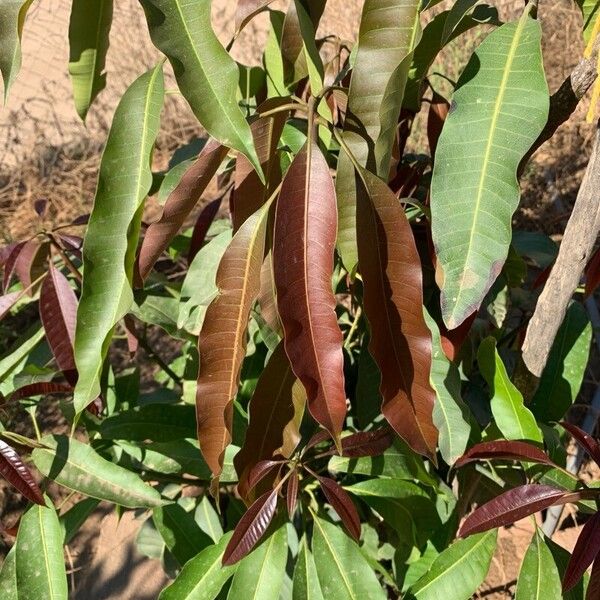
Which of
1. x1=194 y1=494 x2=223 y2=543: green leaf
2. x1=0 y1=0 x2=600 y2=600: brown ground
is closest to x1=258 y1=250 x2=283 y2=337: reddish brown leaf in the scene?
x1=194 y1=494 x2=223 y2=543: green leaf

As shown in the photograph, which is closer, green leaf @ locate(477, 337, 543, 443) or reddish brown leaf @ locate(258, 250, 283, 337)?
reddish brown leaf @ locate(258, 250, 283, 337)

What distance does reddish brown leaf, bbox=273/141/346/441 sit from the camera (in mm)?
706

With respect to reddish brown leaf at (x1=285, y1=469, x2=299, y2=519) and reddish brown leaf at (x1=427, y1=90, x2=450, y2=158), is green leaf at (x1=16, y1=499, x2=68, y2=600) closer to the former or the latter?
reddish brown leaf at (x1=285, y1=469, x2=299, y2=519)

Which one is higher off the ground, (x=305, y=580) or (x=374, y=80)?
(x=374, y=80)

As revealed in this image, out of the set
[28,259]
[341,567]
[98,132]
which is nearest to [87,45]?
[28,259]

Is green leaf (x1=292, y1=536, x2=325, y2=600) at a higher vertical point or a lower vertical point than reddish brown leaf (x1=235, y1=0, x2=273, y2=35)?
lower

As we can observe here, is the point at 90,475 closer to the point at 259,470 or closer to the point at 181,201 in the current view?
the point at 259,470

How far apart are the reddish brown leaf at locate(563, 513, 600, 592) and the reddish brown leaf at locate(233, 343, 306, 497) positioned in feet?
1.11

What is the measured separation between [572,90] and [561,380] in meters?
0.48

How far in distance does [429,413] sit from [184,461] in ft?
1.55

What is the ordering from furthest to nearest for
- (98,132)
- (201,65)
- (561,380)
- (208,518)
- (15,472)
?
(98,132), (208,518), (561,380), (15,472), (201,65)

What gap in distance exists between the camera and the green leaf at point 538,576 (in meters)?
0.93

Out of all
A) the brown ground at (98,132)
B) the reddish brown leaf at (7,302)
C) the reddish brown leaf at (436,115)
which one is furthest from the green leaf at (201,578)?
the brown ground at (98,132)

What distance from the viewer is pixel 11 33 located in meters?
0.76
